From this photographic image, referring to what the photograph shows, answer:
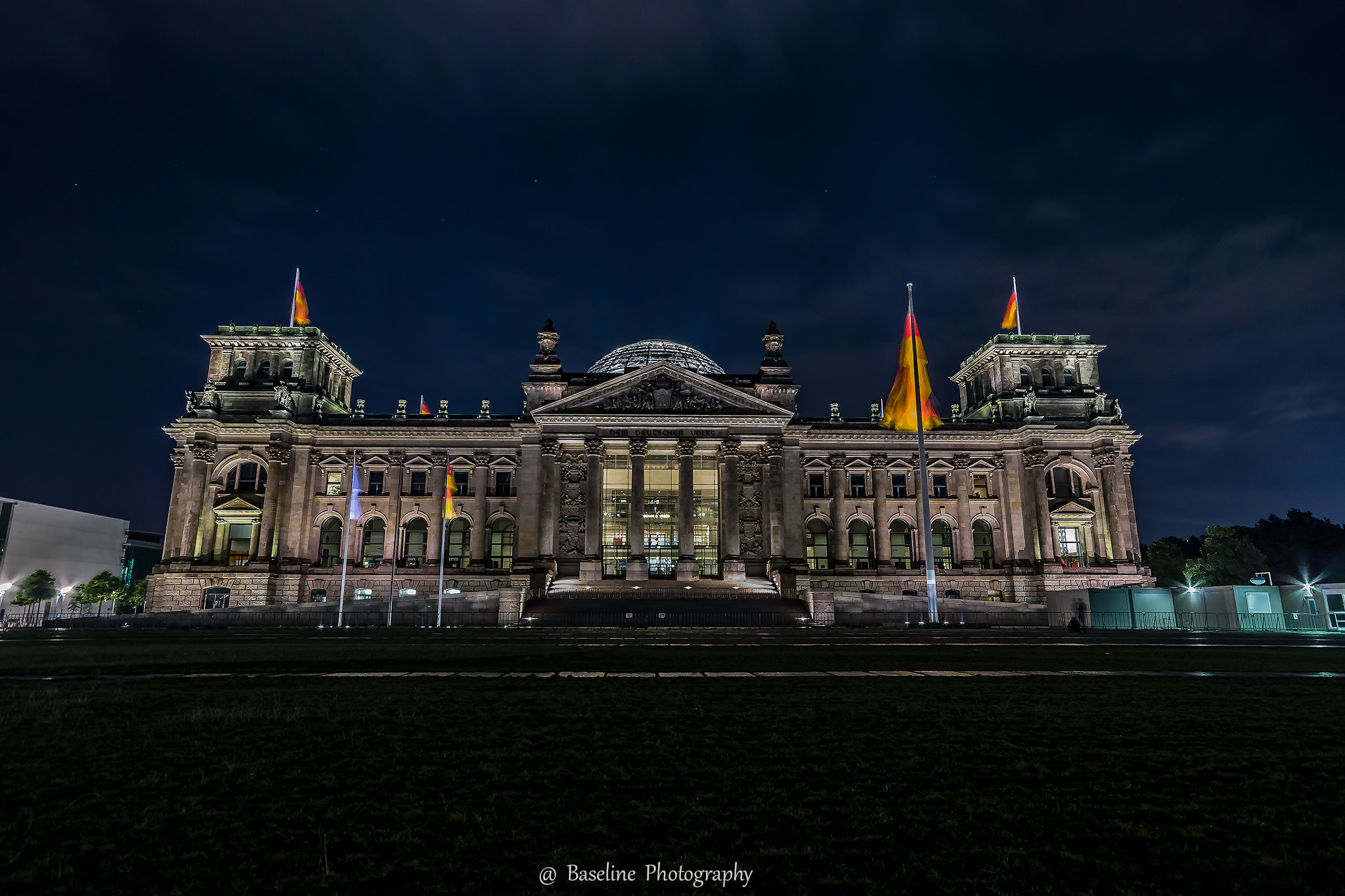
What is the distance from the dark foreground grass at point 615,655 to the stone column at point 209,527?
44.0 meters

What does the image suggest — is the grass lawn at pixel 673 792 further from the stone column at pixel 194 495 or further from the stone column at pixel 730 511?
the stone column at pixel 194 495

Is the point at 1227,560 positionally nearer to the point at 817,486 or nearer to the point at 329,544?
the point at 817,486

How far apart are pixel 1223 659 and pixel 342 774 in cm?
2047

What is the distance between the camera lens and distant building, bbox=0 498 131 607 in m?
102

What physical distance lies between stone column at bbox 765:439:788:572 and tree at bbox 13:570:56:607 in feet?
303

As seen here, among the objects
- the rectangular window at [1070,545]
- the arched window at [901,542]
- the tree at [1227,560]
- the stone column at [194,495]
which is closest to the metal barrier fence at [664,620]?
the arched window at [901,542]

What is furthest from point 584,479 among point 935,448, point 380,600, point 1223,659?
point 1223,659

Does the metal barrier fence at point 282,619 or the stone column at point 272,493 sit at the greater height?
the stone column at point 272,493

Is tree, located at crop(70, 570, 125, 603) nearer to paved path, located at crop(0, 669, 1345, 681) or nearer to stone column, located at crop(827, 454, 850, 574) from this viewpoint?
stone column, located at crop(827, 454, 850, 574)

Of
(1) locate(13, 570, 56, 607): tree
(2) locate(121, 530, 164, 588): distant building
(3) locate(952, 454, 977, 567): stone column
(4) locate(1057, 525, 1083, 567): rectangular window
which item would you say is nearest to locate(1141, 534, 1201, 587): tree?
(4) locate(1057, 525, 1083, 567): rectangular window

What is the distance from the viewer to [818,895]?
3.73m

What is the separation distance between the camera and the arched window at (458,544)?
2896 inches

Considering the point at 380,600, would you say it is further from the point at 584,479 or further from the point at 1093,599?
the point at 1093,599

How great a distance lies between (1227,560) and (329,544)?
3881 inches
